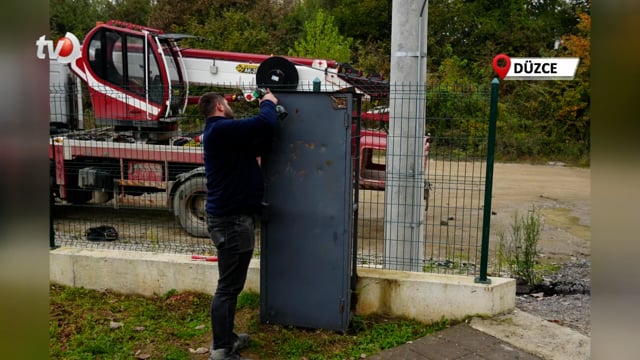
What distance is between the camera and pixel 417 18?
512 cm

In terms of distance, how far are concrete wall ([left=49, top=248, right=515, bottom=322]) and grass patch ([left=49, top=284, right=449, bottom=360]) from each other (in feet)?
0.36

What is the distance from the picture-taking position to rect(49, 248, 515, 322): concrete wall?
477cm

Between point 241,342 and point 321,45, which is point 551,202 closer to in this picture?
point 241,342

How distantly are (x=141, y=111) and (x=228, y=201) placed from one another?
560 centimetres

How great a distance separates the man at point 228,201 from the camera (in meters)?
4.05

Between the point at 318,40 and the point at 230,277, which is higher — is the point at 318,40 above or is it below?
above

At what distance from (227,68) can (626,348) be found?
961 centimetres

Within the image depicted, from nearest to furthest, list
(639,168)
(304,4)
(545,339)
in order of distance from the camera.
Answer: (639,168)
(545,339)
(304,4)

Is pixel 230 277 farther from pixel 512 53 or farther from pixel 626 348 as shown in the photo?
pixel 512 53

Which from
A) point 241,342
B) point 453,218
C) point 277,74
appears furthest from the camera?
point 453,218

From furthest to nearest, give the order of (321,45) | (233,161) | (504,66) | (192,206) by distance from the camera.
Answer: (321,45) < (192,206) < (504,66) < (233,161)

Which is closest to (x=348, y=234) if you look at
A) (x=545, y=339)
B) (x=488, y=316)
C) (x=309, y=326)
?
(x=309, y=326)

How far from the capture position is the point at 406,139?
526cm

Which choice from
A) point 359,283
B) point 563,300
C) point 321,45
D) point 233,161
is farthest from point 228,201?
point 321,45
